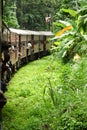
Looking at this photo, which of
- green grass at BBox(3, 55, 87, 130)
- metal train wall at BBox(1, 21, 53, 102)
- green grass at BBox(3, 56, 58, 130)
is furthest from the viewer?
metal train wall at BBox(1, 21, 53, 102)

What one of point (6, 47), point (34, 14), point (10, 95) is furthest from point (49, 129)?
point (34, 14)

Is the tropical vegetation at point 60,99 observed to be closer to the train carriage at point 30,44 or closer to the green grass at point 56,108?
the green grass at point 56,108

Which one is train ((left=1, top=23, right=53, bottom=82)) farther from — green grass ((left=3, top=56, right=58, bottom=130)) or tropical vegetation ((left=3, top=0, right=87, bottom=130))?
tropical vegetation ((left=3, top=0, right=87, bottom=130))

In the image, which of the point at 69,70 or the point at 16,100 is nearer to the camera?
the point at 69,70

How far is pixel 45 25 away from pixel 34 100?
35.4 m

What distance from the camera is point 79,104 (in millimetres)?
6832

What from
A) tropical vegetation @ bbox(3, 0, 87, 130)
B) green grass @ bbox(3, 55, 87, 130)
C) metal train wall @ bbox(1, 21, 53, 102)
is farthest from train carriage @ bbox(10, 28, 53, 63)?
green grass @ bbox(3, 55, 87, 130)

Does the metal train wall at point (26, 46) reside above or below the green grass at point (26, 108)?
below

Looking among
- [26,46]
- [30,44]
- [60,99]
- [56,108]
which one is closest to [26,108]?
[60,99]

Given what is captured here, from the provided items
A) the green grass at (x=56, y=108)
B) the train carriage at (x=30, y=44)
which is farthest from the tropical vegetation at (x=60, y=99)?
the train carriage at (x=30, y=44)

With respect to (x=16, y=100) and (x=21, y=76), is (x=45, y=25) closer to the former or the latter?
(x=21, y=76)

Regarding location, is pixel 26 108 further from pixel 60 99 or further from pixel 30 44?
pixel 30 44

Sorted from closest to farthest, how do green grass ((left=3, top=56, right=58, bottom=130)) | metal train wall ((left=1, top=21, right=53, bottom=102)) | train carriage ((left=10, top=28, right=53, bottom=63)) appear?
green grass ((left=3, top=56, right=58, bottom=130)), metal train wall ((left=1, top=21, right=53, bottom=102)), train carriage ((left=10, top=28, right=53, bottom=63))

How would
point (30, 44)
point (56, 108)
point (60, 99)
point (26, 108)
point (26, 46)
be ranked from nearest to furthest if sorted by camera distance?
1. point (56, 108)
2. point (60, 99)
3. point (26, 108)
4. point (26, 46)
5. point (30, 44)
